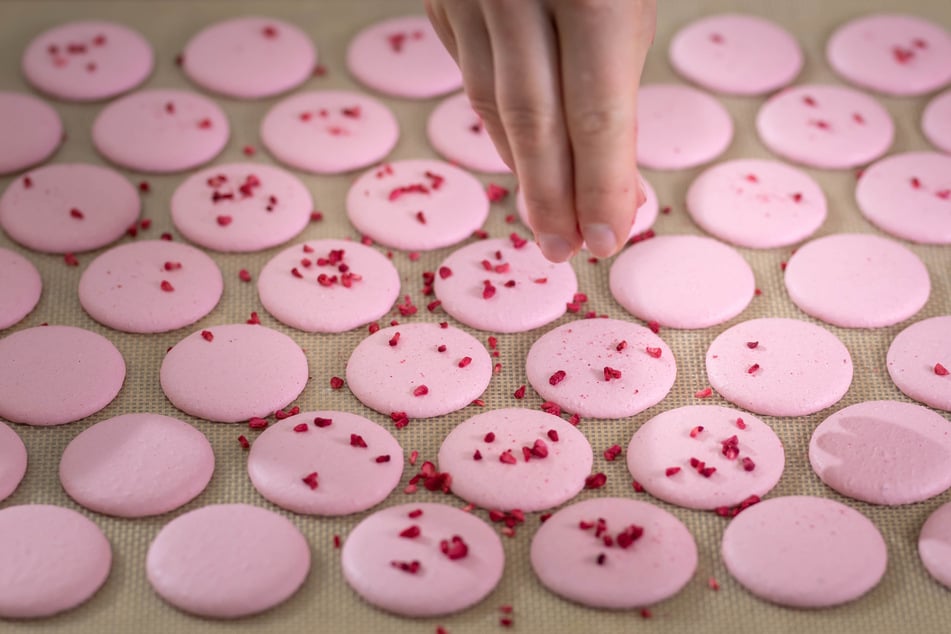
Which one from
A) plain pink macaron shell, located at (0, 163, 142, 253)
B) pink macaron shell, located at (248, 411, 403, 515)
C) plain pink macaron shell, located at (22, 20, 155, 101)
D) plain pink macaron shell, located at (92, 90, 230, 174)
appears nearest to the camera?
pink macaron shell, located at (248, 411, 403, 515)

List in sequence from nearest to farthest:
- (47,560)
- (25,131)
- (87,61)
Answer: (47,560), (25,131), (87,61)

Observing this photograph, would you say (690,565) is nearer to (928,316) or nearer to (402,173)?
(928,316)

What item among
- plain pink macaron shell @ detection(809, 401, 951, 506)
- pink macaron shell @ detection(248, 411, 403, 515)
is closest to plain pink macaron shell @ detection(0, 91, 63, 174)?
pink macaron shell @ detection(248, 411, 403, 515)

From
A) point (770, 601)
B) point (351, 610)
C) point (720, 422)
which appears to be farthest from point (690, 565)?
point (351, 610)

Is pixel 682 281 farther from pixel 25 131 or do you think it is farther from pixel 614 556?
pixel 25 131

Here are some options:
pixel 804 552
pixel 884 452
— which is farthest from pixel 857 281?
pixel 804 552

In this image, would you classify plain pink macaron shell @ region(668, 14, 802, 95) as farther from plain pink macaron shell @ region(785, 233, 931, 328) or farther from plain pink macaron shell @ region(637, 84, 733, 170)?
plain pink macaron shell @ region(785, 233, 931, 328)
